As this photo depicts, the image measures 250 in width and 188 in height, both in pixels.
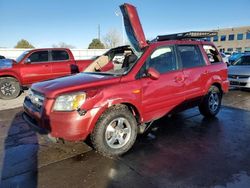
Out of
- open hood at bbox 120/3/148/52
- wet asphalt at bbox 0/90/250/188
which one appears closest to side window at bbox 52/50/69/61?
wet asphalt at bbox 0/90/250/188

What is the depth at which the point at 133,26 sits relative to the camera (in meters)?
4.96

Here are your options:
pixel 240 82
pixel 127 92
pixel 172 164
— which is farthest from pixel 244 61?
pixel 172 164

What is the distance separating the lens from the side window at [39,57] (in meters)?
9.65

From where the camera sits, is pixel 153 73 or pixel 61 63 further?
pixel 61 63

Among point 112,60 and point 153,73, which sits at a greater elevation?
point 112,60

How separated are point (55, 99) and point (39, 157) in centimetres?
113

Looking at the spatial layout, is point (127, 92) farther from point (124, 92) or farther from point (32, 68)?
point (32, 68)

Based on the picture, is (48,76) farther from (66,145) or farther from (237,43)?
(237,43)

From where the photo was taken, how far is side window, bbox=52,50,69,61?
399 inches

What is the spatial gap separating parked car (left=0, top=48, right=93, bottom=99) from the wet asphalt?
4228 millimetres

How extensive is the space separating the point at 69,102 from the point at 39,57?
706cm

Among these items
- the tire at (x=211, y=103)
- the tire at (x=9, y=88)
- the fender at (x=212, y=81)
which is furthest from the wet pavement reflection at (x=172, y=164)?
the tire at (x=9, y=88)

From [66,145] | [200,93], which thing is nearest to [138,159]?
[66,145]

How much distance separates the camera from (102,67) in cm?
546
